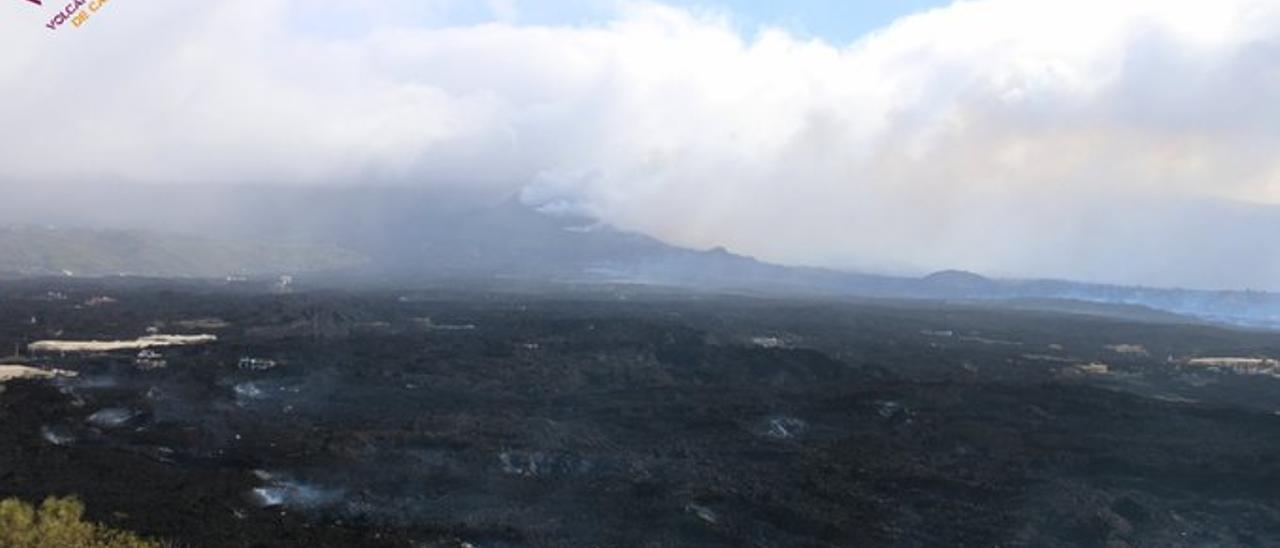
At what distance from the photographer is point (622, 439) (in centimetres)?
5206

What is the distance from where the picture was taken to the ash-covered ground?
3747 centimetres

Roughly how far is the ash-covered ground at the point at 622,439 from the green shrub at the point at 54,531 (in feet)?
10.7

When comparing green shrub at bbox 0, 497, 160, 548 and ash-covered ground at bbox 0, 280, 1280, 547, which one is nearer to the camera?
green shrub at bbox 0, 497, 160, 548

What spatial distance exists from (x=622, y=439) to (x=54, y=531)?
96.5ft

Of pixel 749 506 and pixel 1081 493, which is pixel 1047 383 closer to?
pixel 1081 493

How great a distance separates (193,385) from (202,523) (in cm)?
3144

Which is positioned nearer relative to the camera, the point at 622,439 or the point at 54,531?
the point at 54,531

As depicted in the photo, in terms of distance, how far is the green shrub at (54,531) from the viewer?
24953 mm

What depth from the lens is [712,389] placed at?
228 feet

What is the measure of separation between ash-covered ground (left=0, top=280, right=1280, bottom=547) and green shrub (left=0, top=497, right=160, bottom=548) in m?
3.25

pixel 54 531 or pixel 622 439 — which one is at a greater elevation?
pixel 54 531

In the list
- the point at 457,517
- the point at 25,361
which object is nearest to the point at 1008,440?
the point at 457,517

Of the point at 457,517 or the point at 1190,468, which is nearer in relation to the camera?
the point at 457,517

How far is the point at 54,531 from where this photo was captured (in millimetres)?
25922
